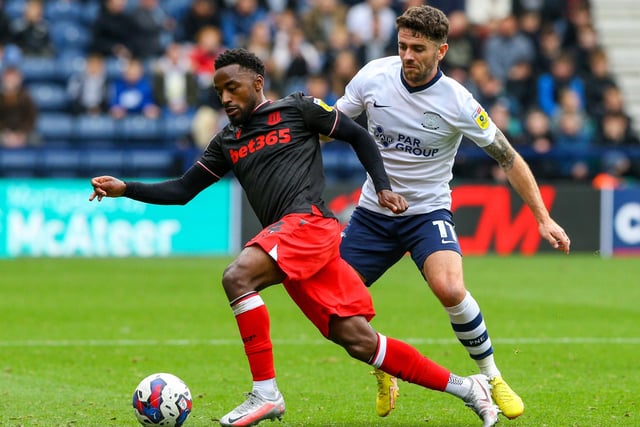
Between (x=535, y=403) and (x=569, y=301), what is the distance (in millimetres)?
6005

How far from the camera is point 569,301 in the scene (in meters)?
13.1

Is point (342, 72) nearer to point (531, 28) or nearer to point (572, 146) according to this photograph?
point (572, 146)

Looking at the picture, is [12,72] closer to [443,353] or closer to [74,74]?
[74,74]

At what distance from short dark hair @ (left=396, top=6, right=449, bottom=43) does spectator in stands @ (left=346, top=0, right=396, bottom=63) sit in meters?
13.7

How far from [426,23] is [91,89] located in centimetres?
1301

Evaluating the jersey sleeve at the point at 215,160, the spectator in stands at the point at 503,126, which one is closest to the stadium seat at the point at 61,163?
the spectator in stands at the point at 503,126

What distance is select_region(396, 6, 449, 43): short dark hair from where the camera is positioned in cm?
668

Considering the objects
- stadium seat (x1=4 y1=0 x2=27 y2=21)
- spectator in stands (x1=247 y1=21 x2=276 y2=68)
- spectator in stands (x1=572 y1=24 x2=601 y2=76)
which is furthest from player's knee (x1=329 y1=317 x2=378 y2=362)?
spectator in stands (x1=572 y1=24 x2=601 y2=76)

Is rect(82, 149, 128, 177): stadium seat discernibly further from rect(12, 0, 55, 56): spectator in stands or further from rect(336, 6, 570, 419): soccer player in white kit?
rect(336, 6, 570, 419): soccer player in white kit

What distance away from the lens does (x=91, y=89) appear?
19.0 metres

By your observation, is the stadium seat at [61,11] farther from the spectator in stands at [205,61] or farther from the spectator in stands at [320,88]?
the spectator in stands at [320,88]

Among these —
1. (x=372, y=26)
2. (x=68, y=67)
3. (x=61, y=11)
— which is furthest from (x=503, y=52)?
(x=61, y=11)

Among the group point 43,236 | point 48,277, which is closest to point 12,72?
point 43,236

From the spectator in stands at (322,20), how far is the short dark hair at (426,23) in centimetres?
1431
